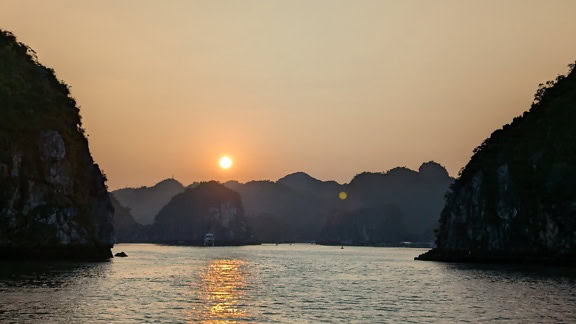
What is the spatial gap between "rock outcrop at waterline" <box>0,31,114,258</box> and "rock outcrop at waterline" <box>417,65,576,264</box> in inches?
3801

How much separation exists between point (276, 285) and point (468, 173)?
360ft

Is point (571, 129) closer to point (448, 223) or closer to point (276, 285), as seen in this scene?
point (448, 223)

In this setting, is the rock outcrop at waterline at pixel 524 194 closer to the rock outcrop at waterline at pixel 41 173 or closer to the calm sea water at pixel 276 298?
the calm sea water at pixel 276 298

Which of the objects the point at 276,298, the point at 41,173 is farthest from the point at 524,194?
the point at 41,173

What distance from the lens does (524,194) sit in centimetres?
14425

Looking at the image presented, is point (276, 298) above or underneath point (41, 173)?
underneath

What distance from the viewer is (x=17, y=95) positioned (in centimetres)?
14212

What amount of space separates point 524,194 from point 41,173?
358 ft

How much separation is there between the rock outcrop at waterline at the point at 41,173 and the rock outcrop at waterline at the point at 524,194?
3801 inches

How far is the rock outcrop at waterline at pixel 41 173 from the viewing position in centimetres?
12500

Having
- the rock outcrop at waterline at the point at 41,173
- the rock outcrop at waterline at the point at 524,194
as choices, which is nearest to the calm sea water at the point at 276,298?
the rock outcrop at waterline at the point at 41,173

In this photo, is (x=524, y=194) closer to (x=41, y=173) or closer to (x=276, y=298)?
(x=276, y=298)

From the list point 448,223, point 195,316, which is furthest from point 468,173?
point 195,316

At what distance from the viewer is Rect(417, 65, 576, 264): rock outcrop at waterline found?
429 ft
